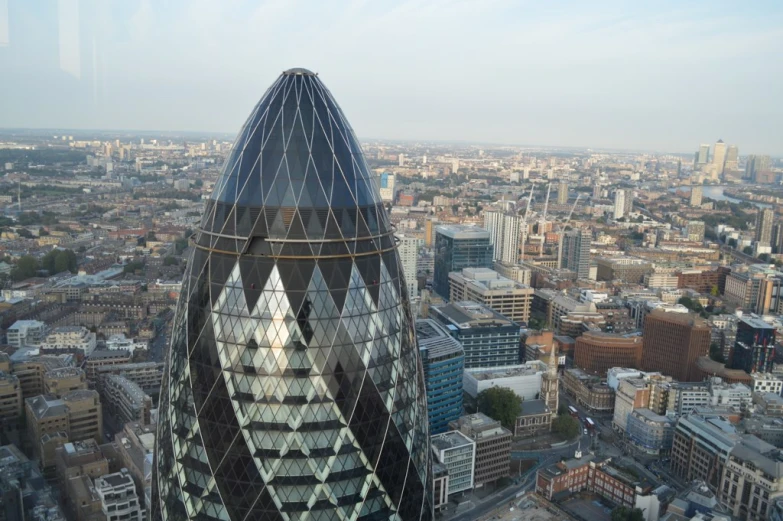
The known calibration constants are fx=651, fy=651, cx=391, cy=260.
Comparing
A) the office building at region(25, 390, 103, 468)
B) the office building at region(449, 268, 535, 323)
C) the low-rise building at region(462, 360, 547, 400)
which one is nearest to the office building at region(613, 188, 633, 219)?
the office building at region(449, 268, 535, 323)

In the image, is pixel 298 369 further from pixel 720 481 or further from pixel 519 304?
pixel 519 304

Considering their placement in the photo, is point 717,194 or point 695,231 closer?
point 695,231

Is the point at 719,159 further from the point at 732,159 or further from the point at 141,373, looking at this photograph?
the point at 141,373

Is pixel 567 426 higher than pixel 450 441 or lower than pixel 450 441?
lower

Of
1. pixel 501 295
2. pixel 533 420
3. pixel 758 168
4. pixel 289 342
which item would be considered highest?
pixel 758 168

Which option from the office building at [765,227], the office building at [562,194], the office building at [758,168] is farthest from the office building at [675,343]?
the office building at [758,168]

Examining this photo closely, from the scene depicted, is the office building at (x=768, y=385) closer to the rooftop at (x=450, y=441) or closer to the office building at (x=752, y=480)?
the office building at (x=752, y=480)

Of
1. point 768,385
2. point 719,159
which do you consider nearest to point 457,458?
→ point 768,385
